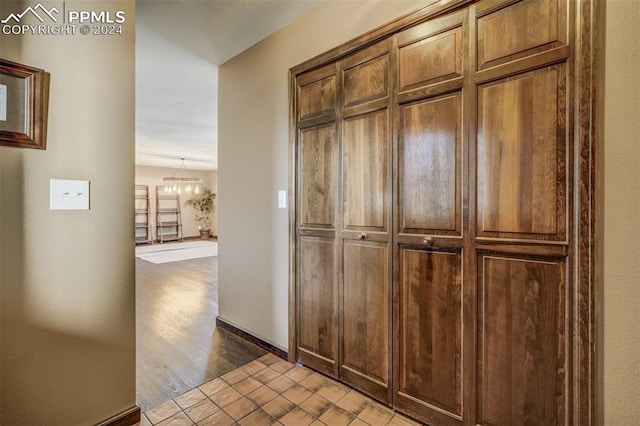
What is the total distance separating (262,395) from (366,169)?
1.53 meters

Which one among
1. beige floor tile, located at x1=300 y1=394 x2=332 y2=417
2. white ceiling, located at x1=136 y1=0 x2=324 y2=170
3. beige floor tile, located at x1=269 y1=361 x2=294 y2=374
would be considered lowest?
beige floor tile, located at x1=269 y1=361 x2=294 y2=374

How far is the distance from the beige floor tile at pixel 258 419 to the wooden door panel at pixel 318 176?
3.75 feet

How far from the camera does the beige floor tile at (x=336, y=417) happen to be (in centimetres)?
151

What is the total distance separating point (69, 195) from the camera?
1302mm

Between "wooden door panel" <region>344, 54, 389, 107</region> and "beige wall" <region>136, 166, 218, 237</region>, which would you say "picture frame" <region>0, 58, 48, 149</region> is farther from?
"beige wall" <region>136, 166, 218, 237</region>

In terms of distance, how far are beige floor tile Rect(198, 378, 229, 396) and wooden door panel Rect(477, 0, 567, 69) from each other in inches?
91.6

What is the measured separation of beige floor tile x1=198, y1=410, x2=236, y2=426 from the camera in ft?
4.89

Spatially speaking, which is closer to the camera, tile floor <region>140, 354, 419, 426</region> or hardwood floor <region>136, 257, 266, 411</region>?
tile floor <region>140, 354, 419, 426</region>

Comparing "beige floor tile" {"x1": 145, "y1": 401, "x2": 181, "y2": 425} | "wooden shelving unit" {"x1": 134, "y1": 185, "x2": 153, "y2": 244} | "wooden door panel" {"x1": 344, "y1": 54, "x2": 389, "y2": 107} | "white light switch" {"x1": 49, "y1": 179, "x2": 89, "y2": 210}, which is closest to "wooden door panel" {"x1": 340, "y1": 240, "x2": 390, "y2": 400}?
"wooden door panel" {"x1": 344, "y1": 54, "x2": 389, "y2": 107}

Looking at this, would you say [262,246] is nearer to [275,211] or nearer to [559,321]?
[275,211]

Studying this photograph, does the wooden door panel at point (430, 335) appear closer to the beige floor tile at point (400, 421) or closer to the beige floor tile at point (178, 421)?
the beige floor tile at point (400, 421)
